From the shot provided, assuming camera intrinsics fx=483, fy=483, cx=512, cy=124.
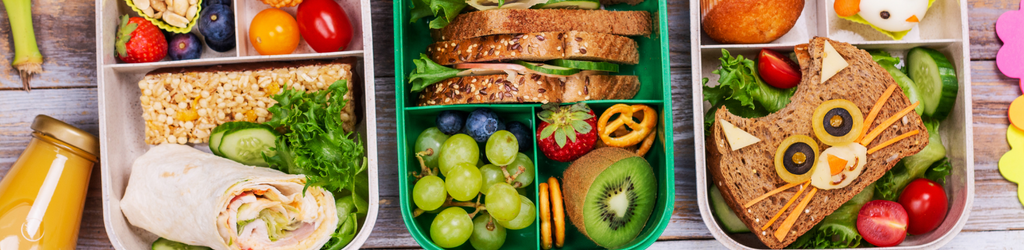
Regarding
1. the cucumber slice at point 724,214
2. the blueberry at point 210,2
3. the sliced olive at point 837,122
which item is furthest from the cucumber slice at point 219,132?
the sliced olive at point 837,122

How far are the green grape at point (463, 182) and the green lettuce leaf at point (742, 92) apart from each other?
72 centimetres

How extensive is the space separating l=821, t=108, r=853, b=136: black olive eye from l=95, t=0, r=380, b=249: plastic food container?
1.26 m

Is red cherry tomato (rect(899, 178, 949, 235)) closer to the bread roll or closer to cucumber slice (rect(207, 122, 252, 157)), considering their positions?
the bread roll

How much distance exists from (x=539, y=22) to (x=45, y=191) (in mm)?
1504

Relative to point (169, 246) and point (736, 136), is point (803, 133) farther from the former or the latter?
point (169, 246)

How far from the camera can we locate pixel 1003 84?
5.37 ft

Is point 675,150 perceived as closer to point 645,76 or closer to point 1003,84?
point 645,76

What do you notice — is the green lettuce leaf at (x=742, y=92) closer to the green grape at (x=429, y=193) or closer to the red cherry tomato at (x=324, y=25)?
the green grape at (x=429, y=193)

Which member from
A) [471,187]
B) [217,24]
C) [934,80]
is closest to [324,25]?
[217,24]

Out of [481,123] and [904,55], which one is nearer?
[481,123]

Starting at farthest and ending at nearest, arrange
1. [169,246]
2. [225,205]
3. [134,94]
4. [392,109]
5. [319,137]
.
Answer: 1. [392,109]
2. [134,94]
3. [169,246]
4. [319,137]
5. [225,205]

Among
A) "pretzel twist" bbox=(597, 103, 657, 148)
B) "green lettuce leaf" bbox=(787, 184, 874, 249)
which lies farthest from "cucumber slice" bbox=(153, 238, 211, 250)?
"green lettuce leaf" bbox=(787, 184, 874, 249)

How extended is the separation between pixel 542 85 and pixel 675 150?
62cm

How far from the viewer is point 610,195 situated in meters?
1.35
